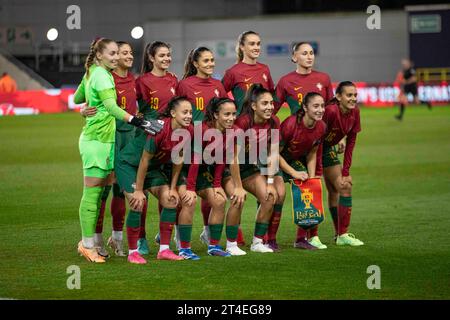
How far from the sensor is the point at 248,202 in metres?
14.5

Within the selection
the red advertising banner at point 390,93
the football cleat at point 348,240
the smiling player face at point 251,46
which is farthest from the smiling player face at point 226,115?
the red advertising banner at point 390,93

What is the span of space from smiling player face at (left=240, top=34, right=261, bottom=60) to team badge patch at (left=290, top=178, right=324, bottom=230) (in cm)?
146

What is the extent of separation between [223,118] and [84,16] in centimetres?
Answer: 3498

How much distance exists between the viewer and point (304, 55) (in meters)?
10.4

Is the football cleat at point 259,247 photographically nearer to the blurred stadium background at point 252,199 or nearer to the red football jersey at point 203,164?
the blurred stadium background at point 252,199

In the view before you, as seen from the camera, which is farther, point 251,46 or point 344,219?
point 251,46

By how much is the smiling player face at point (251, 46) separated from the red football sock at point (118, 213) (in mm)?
2046

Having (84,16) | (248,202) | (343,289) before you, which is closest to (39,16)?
(84,16)

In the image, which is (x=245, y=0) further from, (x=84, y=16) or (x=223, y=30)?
(x=84, y=16)

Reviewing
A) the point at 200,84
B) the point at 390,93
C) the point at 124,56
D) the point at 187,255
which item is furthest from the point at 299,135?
the point at 390,93

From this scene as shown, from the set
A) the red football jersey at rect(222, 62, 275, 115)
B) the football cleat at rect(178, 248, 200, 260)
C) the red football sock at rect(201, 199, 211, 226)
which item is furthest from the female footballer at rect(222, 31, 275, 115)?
the football cleat at rect(178, 248, 200, 260)

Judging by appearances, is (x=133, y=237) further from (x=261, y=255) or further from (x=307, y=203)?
(x=307, y=203)

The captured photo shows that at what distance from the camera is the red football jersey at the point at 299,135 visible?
10.1 meters

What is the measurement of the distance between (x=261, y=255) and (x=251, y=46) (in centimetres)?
228
